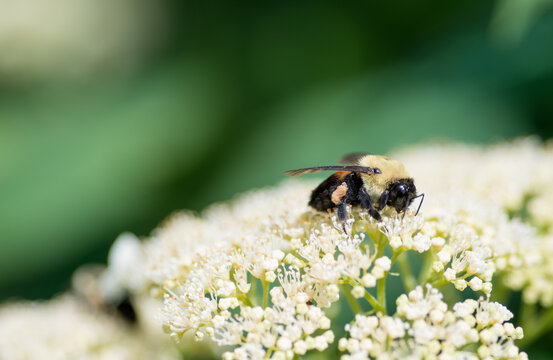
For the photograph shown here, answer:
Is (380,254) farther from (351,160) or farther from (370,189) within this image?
(351,160)

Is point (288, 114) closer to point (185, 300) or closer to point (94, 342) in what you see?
point (94, 342)

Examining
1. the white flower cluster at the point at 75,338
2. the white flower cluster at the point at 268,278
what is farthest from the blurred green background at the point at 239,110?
the white flower cluster at the point at 268,278

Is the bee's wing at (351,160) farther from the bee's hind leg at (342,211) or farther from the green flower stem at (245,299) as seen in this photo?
the green flower stem at (245,299)

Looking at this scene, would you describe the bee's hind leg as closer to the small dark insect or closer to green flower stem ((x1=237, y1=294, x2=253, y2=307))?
the small dark insect

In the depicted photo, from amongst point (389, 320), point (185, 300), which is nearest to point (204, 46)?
point (185, 300)

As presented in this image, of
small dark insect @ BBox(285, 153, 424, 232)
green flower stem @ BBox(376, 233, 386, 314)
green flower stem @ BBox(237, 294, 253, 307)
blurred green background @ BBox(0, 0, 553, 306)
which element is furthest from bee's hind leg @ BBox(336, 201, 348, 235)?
blurred green background @ BBox(0, 0, 553, 306)

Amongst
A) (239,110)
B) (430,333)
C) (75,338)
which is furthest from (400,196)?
(239,110)
